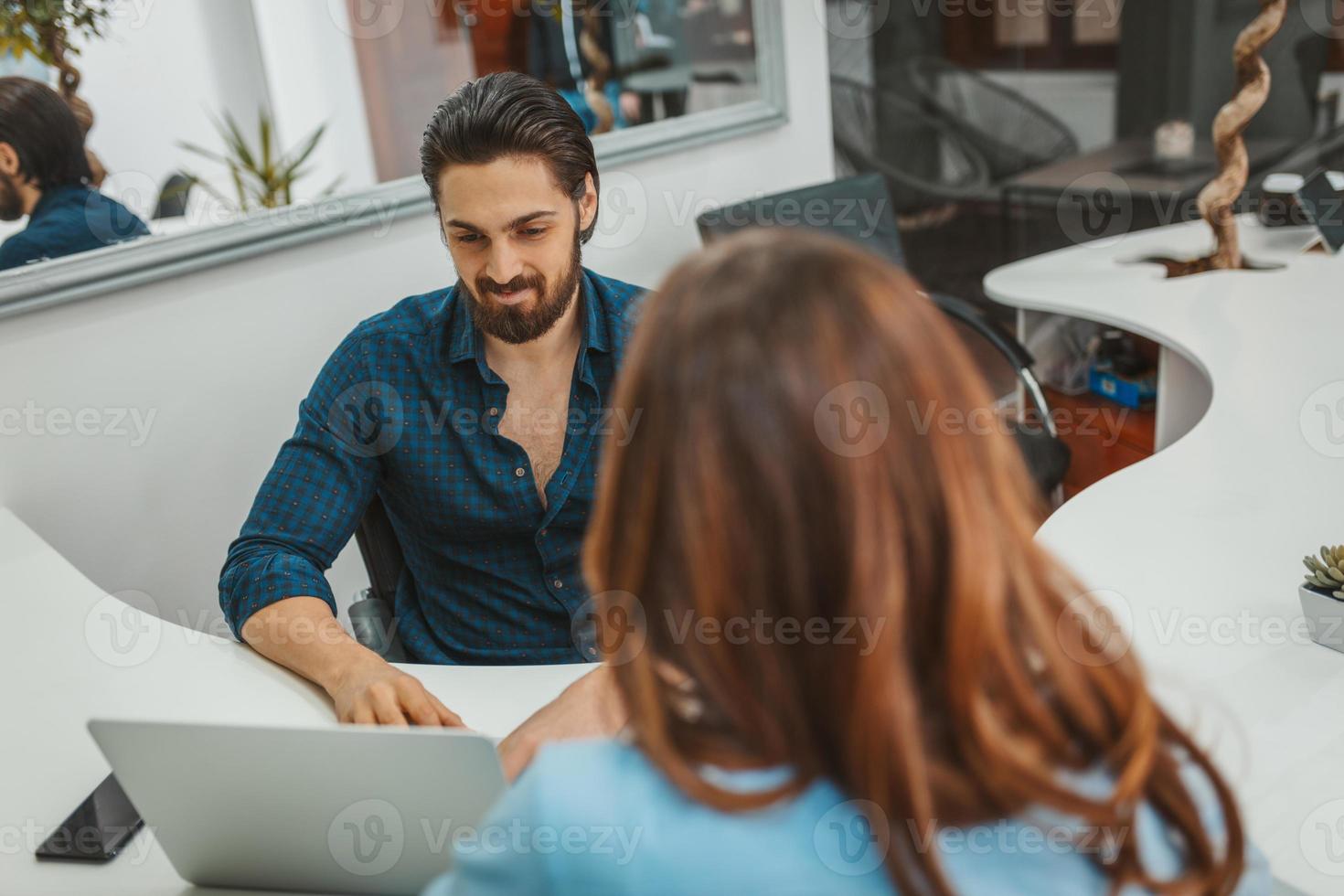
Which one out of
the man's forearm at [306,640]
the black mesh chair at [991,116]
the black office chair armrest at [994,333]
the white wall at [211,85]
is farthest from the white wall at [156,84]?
the black mesh chair at [991,116]

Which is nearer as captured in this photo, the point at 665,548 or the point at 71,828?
the point at 665,548

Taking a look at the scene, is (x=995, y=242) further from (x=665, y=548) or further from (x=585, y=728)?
(x=665, y=548)

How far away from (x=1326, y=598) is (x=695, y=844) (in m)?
0.89

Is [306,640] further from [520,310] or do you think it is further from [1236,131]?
[1236,131]

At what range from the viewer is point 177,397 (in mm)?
2004

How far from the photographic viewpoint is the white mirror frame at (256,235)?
5.96ft

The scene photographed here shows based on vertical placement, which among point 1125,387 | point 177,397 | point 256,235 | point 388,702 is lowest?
point 1125,387

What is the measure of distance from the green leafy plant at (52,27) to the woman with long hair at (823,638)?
172 centimetres

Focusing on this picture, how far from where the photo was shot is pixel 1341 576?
1.19 m

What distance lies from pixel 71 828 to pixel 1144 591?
44.8 inches

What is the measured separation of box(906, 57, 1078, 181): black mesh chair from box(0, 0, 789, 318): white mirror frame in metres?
2.32

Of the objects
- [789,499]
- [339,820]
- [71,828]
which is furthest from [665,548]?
[71,828]

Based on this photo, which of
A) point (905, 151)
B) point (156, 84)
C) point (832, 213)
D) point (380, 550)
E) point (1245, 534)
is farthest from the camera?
point (905, 151)

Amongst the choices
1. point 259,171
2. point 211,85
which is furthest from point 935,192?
point 259,171
